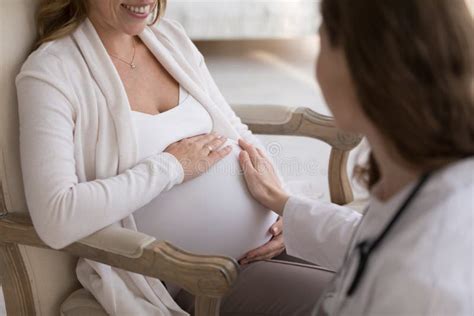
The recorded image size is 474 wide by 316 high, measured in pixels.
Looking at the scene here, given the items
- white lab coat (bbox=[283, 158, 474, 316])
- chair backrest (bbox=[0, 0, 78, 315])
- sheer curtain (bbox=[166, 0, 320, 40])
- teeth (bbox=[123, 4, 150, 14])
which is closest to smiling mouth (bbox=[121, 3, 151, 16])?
teeth (bbox=[123, 4, 150, 14])

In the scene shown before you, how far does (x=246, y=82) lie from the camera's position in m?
4.93

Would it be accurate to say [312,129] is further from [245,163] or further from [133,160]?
[133,160]

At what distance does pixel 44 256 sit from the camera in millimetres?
1692

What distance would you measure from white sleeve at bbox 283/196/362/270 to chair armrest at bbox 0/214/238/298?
0.22 metres

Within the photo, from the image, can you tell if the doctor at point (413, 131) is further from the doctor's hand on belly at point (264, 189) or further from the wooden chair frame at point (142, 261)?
the doctor's hand on belly at point (264, 189)

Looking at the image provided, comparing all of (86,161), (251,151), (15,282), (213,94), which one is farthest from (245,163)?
(15,282)

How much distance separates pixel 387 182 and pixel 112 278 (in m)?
0.74

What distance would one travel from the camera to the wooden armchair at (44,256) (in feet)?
4.56

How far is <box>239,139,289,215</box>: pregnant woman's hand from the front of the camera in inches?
68.1

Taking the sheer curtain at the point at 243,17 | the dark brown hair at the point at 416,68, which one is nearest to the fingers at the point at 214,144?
the dark brown hair at the point at 416,68

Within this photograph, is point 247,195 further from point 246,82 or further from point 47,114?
point 246,82

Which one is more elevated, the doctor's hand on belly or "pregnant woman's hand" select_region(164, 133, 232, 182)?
"pregnant woman's hand" select_region(164, 133, 232, 182)

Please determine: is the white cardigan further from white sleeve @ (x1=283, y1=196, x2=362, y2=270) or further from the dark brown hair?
the dark brown hair

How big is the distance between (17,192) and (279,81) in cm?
346
